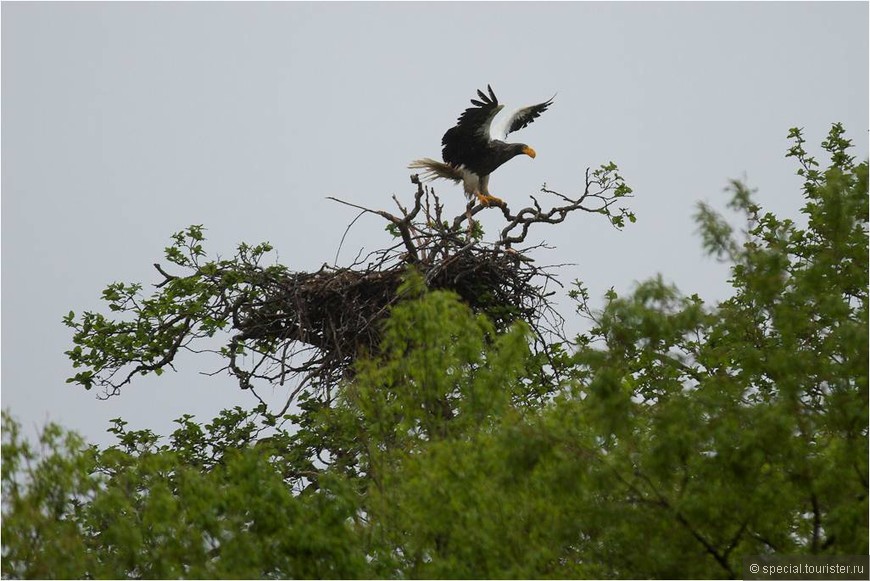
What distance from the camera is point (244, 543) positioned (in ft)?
22.5

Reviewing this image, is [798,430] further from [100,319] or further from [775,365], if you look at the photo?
[100,319]

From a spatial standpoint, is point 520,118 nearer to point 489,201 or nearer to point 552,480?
point 489,201

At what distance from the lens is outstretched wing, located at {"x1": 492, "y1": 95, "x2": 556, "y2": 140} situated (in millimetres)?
13375

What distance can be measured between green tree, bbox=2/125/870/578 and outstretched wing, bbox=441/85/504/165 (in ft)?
14.6

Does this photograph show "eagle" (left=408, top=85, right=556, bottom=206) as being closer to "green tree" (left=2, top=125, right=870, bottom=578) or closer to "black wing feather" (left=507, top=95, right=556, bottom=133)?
"black wing feather" (left=507, top=95, right=556, bottom=133)

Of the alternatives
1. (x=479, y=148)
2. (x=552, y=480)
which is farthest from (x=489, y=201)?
(x=552, y=480)

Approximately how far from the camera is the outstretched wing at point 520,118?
13375 millimetres

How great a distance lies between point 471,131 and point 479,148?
0.36 meters

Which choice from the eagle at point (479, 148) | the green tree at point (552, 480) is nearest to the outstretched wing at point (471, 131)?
the eagle at point (479, 148)

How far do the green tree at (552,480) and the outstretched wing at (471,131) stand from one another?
4440 mm

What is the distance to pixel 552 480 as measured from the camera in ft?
22.0

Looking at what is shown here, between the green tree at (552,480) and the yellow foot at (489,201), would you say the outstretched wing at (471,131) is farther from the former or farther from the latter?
the green tree at (552,480)

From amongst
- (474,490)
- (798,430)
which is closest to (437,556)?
(474,490)

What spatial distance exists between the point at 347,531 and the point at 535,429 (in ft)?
3.73
